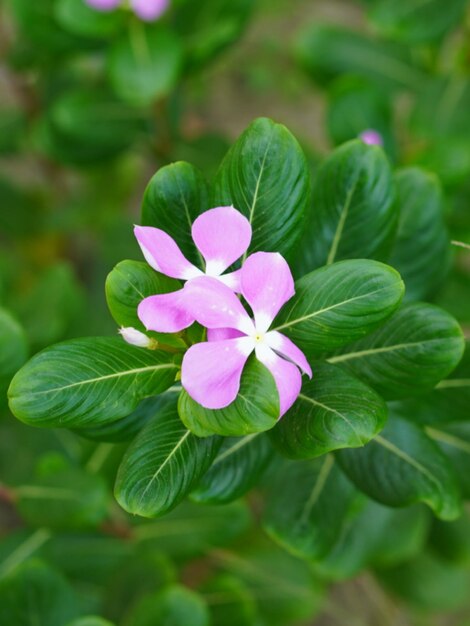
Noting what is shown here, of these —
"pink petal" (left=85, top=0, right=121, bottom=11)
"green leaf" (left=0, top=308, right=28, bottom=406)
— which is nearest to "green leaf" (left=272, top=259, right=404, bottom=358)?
"green leaf" (left=0, top=308, right=28, bottom=406)

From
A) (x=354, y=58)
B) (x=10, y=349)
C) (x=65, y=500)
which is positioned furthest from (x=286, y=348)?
(x=354, y=58)

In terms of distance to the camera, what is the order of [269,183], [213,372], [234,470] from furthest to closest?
1. [234,470]
2. [269,183]
3. [213,372]

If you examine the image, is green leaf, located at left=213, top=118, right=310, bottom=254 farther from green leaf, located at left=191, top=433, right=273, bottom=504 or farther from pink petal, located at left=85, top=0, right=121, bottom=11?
pink petal, located at left=85, top=0, right=121, bottom=11

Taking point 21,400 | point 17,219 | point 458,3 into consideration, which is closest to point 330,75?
point 458,3

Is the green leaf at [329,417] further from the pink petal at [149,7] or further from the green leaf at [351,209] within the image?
the pink petal at [149,7]

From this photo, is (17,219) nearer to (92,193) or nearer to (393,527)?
(92,193)

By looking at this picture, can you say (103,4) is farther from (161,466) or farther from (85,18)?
(161,466)
